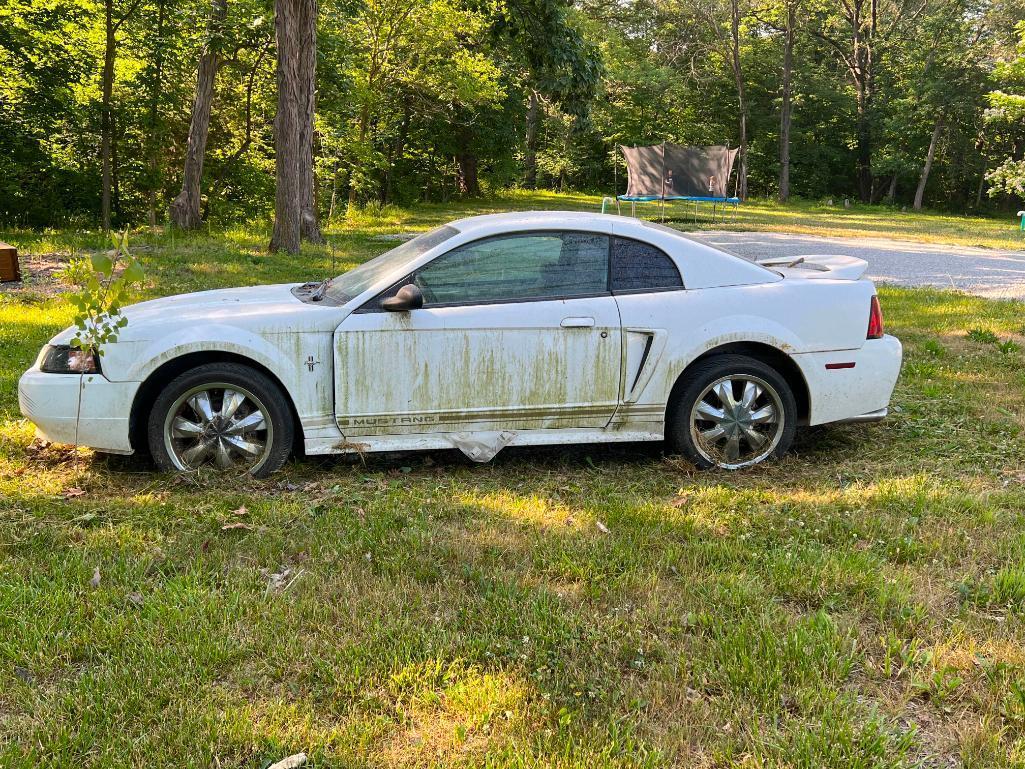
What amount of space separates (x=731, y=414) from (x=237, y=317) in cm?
271

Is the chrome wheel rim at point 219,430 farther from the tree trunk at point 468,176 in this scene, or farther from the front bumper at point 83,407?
the tree trunk at point 468,176

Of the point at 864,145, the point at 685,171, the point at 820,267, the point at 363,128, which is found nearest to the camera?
the point at 820,267

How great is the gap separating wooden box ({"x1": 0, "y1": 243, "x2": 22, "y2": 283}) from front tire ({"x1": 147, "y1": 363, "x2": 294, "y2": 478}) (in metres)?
6.93

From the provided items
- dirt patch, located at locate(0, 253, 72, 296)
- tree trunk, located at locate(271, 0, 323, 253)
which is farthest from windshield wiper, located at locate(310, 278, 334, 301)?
tree trunk, located at locate(271, 0, 323, 253)

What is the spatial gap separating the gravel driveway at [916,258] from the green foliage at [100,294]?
25.2 ft

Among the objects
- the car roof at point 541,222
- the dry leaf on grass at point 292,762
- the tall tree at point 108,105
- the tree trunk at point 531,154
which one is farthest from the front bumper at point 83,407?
the tree trunk at point 531,154

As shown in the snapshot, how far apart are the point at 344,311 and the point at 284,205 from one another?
8934 millimetres

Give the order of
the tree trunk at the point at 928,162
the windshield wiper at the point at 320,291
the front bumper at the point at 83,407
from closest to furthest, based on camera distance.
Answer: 1. the front bumper at the point at 83,407
2. the windshield wiper at the point at 320,291
3. the tree trunk at the point at 928,162

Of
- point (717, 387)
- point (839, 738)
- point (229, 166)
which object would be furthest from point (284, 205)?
point (839, 738)

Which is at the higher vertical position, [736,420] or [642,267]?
[642,267]

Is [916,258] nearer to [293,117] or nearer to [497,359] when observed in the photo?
[293,117]

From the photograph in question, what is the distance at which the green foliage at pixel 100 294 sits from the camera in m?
3.82

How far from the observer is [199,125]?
51.3 ft

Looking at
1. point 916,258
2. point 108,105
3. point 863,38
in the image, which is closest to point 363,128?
point 108,105
